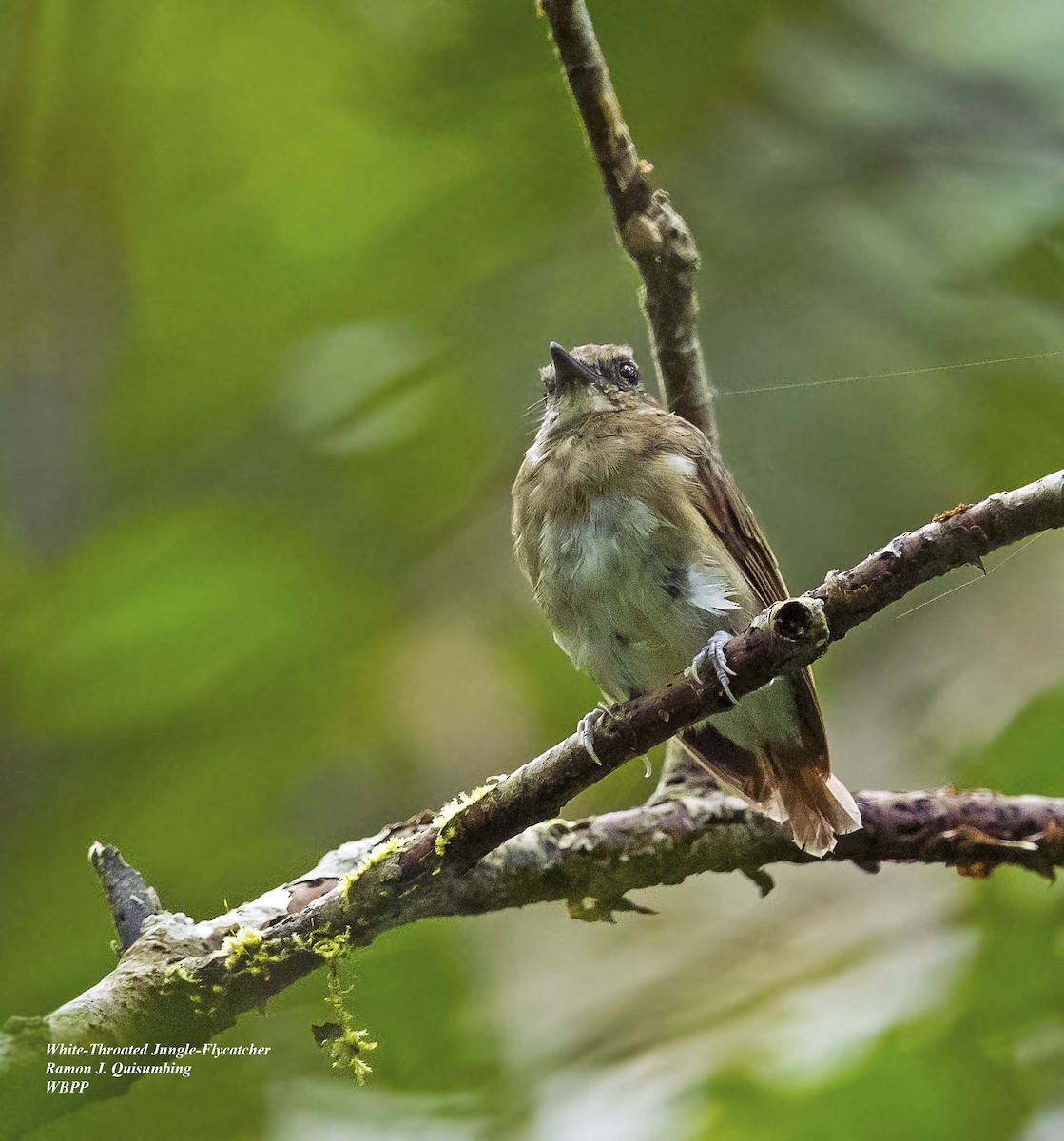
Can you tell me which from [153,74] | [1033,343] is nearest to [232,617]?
[153,74]

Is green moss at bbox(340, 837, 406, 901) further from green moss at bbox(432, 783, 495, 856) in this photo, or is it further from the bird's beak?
the bird's beak

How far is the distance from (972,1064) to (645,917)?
86 centimetres

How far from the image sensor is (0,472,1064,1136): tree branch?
1.39 meters

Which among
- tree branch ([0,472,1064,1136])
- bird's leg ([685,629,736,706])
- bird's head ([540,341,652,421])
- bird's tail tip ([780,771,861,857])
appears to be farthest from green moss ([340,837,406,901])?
bird's head ([540,341,652,421])

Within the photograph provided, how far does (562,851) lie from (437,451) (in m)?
0.82

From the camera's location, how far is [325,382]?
2146mm

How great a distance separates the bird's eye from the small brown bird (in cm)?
12

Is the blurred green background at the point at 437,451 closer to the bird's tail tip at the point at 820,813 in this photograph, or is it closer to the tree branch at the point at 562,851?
the tree branch at the point at 562,851

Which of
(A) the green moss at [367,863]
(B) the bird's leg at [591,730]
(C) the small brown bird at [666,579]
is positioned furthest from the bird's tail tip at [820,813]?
(A) the green moss at [367,863]

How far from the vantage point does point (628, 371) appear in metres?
2.50

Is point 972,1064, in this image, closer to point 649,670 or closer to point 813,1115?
point 813,1115

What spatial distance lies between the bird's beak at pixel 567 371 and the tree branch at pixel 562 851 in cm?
88

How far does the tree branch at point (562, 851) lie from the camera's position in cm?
139

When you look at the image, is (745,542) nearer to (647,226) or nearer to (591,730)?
(647,226)
